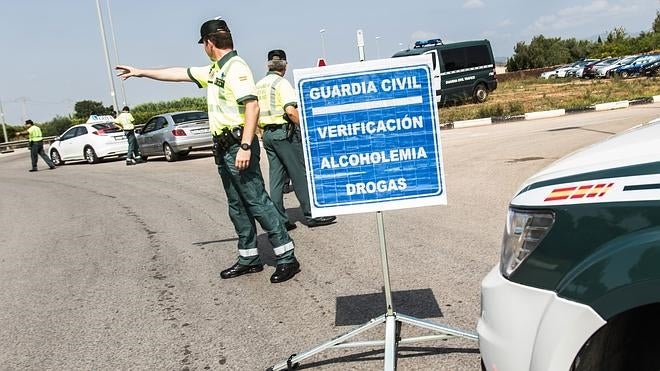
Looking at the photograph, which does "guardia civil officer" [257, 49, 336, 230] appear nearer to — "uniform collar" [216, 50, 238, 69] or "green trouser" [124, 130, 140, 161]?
"uniform collar" [216, 50, 238, 69]

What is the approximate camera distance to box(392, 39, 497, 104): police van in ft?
82.4

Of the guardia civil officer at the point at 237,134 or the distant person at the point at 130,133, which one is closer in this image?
the guardia civil officer at the point at 237,134

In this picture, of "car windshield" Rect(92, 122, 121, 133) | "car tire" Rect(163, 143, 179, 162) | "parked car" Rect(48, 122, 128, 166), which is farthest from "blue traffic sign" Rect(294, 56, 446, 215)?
"car windshield" Rect(92, 122, 121, 133)

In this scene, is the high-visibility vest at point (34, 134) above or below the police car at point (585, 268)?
above

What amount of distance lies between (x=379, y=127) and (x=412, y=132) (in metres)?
0.19

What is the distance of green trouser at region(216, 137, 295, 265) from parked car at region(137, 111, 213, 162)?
12077 millimetres

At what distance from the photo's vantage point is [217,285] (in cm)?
529

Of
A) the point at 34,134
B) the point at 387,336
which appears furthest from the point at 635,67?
the point at 387,336

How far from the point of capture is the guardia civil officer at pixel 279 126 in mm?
6566

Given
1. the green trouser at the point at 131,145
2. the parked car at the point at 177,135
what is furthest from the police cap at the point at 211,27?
the green trouser at the point at 131,145

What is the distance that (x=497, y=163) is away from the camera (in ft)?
35.4

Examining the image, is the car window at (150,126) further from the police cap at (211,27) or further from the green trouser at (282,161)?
the police cap at (211,27)

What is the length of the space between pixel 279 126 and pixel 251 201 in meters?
1.73

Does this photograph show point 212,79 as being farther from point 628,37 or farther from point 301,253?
point 628,37
